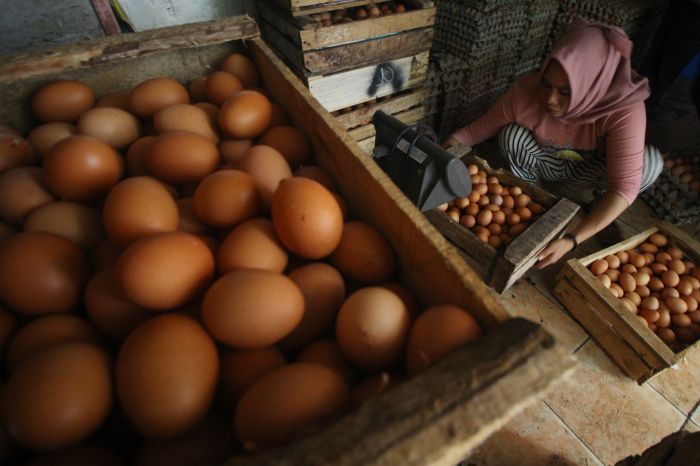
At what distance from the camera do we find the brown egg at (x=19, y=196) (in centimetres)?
93

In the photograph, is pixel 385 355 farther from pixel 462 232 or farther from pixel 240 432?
pixel 462 232

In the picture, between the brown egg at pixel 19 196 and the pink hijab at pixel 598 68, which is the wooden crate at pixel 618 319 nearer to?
the pink hijab at pixel 598 68

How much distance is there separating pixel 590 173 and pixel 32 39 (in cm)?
314

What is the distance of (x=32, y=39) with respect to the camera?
1.80m

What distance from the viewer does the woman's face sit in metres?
1.69

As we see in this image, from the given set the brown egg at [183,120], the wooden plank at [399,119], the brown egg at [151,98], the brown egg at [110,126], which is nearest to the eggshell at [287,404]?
the brown egg at [183,120]

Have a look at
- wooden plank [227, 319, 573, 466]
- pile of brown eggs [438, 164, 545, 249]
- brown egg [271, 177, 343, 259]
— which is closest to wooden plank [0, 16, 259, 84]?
brown egg [271, 177, 343, 259]

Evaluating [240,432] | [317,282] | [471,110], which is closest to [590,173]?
[471,110]

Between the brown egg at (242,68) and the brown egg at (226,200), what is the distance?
0.71 m

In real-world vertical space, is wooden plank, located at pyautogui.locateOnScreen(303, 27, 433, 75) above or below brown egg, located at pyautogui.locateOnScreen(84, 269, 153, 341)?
below

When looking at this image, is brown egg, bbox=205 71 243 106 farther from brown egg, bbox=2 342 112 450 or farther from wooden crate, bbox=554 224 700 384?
wooden crate, bbox=554 224 700 384

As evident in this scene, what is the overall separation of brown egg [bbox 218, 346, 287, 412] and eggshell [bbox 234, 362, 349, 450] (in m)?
0.07

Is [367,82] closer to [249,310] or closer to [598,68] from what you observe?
[598,68]

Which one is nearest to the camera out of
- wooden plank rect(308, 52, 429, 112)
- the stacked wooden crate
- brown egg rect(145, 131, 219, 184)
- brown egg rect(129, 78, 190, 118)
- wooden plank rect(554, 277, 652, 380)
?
brown egg rect(145, 131, 219, 184)
